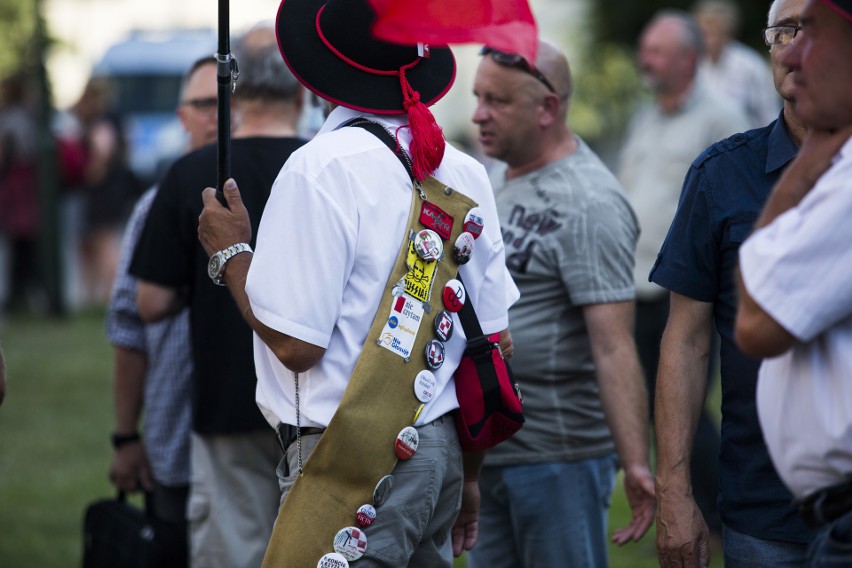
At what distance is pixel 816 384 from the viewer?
2184mm

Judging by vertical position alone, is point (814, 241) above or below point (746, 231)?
above

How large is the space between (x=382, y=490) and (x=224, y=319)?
1.24 m

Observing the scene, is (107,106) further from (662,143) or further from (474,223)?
(474,223)

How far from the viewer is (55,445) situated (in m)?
7.77

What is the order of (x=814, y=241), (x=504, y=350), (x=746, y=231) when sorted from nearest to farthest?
(x=814, y=241)
(x=746, y=231)
(x=504, y=350)

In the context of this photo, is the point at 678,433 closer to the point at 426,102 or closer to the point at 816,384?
the point at 816,384

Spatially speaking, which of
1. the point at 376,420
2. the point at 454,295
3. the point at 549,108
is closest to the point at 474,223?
the point at 454,295

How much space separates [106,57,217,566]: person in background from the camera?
13.6 ft

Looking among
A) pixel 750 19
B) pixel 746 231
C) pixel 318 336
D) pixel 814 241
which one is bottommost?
pixel 750 19

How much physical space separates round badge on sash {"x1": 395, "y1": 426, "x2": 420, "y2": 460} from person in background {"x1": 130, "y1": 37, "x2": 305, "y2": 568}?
1097 millimetres

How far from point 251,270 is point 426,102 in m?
0.61

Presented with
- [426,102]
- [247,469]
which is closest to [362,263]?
[426,102]

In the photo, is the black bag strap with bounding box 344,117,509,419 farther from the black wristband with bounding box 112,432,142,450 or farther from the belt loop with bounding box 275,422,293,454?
the black wristband with bounding box 112,432,142,450

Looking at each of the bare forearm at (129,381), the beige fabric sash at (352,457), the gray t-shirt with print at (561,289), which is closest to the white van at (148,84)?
the bare forearm at (129,381)
